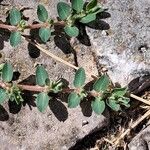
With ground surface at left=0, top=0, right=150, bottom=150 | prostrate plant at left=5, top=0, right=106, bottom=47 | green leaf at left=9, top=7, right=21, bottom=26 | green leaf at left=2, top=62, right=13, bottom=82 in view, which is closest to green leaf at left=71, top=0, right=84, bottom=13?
prostrate plant at left=5, top=0, right=106, bottom=47

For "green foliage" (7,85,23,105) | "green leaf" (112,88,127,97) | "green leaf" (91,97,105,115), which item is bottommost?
"green leaf" (91,97,105,115)

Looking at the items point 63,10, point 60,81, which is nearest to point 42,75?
point 60,81

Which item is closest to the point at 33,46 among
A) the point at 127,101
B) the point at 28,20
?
the point at 28,20

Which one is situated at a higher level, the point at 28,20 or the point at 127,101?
the point at 28,20

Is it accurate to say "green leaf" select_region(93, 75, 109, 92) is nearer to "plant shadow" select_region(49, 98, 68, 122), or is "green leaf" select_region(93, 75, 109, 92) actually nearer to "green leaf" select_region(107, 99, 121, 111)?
"green leaf" select_region(107, 99, 121, 111)

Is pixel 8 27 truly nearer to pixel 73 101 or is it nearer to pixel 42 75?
pixel 42 75

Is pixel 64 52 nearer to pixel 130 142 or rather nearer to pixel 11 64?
pixel 11 64

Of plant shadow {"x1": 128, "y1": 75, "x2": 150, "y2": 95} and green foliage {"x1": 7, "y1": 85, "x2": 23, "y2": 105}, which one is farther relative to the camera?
plant shadow {"x1": 128, "y1": 75, "x2": 150, "y2": 95}
